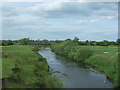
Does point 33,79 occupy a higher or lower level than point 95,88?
higher

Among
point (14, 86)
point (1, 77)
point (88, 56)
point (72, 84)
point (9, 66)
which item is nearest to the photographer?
point (14, 86)

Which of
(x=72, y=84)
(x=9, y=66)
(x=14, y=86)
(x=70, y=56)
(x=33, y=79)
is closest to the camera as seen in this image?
(x=14, y=86)

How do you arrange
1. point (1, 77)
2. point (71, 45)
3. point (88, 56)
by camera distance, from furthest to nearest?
point (71, 45) < point (88, 56) < point (1, 77)

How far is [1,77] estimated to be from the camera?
66.3ft

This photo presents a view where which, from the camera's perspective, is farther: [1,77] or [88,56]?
[88,56]

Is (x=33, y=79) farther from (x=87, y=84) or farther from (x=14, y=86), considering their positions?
(x=87, y=84)

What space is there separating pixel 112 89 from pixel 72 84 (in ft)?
20.1

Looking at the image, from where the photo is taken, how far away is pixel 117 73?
24.5 metres

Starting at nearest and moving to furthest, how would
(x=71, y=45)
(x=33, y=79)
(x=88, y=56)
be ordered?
(x=33, y=79), (x=88, y=56), (x=71, y=45)

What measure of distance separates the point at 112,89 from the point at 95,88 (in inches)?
101

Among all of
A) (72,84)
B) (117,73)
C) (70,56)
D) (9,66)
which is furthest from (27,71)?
(70,56)

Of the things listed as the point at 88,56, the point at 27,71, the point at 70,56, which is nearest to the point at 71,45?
the point at 70,56

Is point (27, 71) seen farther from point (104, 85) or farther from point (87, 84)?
point (104, 85)

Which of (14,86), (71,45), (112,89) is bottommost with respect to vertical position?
(112,89)
